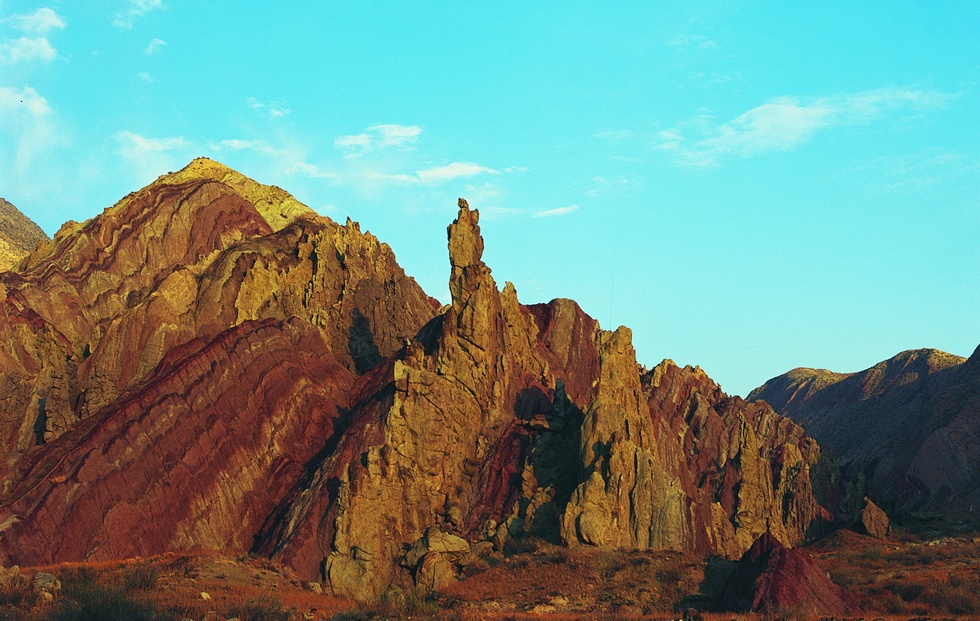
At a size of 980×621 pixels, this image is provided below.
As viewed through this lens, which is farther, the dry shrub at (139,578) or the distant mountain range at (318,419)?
the distant mountain range at (318,419)

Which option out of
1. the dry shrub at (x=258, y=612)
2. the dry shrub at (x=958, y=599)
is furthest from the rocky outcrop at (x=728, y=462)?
the dry shrub at (x=258, y=612)

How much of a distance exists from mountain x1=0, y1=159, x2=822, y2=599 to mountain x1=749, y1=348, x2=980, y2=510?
27.3 m

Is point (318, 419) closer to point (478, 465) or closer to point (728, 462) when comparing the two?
point (478, 465)

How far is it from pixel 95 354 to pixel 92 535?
17.5 metres

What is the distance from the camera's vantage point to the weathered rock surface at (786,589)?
126 feet

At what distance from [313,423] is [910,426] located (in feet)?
319

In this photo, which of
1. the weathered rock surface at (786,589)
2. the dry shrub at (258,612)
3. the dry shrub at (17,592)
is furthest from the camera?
the weathered rock surface at (786,589)

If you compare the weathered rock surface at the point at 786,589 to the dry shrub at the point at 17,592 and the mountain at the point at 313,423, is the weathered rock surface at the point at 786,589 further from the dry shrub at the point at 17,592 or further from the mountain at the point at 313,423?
the dry shrub at the point at 17,592

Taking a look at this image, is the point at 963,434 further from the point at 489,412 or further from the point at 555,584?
the point at 555,584

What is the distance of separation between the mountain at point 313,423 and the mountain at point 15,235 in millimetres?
25534

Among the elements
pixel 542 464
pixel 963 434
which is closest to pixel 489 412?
pixel 542 464

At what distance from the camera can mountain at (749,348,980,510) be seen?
103438 millimetres

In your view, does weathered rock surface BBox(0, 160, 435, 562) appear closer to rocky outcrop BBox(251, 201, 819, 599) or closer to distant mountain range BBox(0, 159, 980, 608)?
distant mountain range BBox(0, 159, 980, 608)

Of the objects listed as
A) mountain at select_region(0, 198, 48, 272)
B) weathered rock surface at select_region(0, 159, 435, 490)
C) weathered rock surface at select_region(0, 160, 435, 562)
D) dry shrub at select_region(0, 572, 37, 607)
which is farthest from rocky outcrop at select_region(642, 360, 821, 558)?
mountain at select_region(0, 198, 48, 272)
